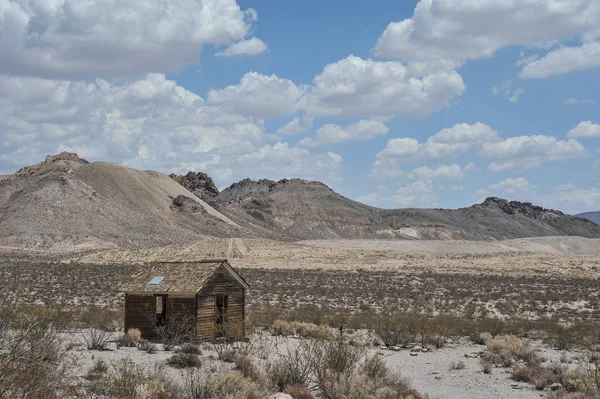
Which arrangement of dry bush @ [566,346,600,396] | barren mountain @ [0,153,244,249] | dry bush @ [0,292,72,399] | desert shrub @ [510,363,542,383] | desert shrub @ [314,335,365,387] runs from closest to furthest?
dry bush @ [0,292,72,399] → dry bush @ [566,346,600,396] → desert shrub @ [314,335,365,387] → desert shrub @ [510,363,542,383] → barren mountain @ [0,153,244,249]

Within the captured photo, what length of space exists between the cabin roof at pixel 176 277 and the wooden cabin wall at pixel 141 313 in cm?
33

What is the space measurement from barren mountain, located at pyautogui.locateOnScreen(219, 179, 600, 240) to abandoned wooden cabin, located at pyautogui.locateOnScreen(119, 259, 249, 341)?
103785mm

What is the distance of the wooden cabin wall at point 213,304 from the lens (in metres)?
19.9

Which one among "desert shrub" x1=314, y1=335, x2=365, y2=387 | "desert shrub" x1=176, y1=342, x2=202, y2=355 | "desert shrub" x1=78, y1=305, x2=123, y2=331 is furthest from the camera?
"desert shrub" x1=78, y1=305, x2=123, y2=331

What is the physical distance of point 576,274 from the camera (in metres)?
61.4

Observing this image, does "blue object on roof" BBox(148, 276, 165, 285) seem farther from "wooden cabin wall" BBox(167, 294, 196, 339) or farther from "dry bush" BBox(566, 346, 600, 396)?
"dry bush" BBox(566, 346, 600, 396)

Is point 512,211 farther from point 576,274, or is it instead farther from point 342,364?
point 342,364

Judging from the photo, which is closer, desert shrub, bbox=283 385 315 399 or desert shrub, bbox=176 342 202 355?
desert shrub, bbox=283 385 315 399

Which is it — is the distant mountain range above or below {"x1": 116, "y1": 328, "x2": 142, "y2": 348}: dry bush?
above

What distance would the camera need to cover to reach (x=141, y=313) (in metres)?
21.0

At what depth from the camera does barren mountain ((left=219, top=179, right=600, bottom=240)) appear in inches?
5393

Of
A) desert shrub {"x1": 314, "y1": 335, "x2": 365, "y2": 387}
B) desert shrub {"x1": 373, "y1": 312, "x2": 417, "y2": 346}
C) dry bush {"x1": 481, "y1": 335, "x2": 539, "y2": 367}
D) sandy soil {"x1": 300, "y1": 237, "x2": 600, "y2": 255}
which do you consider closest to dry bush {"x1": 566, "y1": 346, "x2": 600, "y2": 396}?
dry bush {"x1": 481, "y1": 335, "x2": 539, "y2": 367}

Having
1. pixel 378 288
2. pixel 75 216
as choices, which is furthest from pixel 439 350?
pixel 75 216

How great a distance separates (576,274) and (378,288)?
2629cm
